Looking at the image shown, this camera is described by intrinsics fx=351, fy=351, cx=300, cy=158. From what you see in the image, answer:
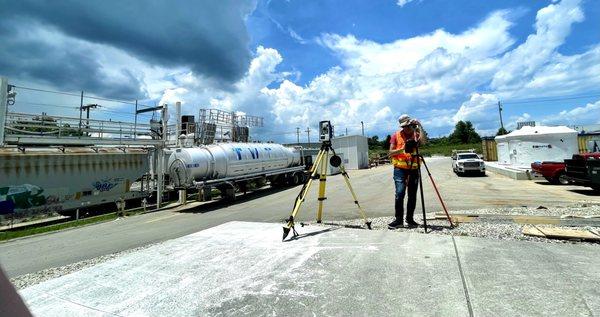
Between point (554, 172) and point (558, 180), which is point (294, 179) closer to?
point (554, 172)

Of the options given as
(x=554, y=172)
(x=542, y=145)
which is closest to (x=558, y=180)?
(x=554, y=172)

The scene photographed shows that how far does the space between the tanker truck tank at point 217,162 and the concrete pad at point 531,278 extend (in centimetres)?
1405

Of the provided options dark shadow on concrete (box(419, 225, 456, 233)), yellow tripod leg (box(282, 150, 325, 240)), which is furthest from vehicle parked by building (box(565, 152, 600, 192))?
yellow tripod leg (box(282, 150, 325, 240))

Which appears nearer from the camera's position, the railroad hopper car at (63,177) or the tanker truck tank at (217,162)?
the railroad hopper car at (63,177)

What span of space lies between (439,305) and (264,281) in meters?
1.90

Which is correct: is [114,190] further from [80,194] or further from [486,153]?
[486,153]

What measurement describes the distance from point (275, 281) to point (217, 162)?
14504mm

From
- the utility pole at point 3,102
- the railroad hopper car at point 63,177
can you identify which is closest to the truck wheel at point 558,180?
the railroad hopper car at point 63,177

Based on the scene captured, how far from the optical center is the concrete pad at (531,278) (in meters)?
3.08

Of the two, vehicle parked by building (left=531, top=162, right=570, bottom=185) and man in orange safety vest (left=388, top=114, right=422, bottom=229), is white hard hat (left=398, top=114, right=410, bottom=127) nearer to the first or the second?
man in orange safety vest (left=388, top=114, right=422, bottom=229)

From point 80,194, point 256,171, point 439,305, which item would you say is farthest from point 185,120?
point 439,305

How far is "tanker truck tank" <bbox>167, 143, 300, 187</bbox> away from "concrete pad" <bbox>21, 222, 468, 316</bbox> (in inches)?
454

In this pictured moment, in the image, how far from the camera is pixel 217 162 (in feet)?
59.0

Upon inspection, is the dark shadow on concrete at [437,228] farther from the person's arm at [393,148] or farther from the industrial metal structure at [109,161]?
the industrial metal structure at [109,161]
